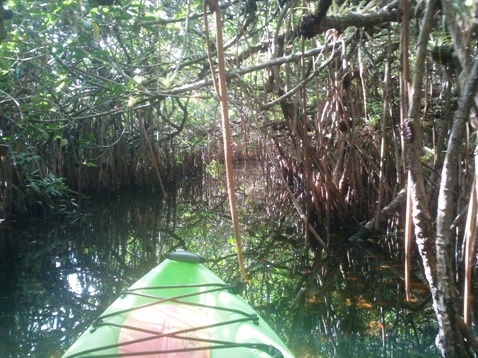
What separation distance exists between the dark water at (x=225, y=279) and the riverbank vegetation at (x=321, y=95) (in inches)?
12.6

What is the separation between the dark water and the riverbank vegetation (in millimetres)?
320

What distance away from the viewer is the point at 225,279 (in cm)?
437

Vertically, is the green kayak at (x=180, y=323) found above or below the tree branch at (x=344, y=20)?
below

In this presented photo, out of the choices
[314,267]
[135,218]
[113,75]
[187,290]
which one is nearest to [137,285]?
[187,290]

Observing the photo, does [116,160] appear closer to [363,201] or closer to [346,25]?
[363,201]

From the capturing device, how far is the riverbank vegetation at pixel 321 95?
223 centimetres

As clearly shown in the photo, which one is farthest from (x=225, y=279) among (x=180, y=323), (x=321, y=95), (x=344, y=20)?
(x=344, y=20)

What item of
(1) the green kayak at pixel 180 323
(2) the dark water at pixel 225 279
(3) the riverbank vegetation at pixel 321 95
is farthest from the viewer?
(2) the dark water at pixel 225 279

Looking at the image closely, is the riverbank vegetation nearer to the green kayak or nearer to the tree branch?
the tree branch

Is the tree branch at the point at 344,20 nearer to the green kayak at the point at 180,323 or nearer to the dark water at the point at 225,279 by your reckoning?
the green kayak at the point at 180,323

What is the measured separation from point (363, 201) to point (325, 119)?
106cm

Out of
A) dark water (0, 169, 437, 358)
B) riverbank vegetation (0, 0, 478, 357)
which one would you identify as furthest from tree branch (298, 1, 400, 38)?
dark water (0, 169, 437, 358)

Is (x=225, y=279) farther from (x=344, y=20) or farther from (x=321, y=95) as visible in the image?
(x=344, y=20)

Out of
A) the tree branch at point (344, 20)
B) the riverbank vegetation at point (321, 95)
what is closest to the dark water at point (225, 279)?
the riverbank vegetation at point (321, 95)
